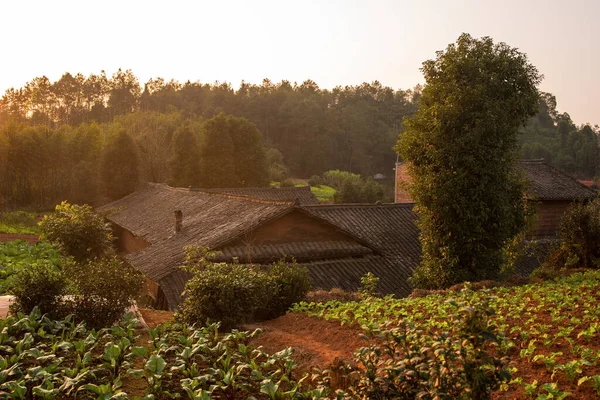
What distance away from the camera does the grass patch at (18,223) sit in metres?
35.4

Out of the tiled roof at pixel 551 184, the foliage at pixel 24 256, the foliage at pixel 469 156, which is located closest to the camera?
the foliage at pixel 469 156

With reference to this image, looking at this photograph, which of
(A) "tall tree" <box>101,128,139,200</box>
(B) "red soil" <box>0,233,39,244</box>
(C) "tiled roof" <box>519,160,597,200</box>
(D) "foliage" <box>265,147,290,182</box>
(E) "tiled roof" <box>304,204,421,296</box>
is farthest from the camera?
(D) "foliage" <box>265,147,290,182</box>

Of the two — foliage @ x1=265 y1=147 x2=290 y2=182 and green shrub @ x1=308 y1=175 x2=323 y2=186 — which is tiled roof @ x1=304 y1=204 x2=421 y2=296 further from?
green shrub @ x1=308 y1=175 x2=323 y2=186

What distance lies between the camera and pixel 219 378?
22.3 feet

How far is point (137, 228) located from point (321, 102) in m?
79.2

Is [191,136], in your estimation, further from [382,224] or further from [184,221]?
[382,224]

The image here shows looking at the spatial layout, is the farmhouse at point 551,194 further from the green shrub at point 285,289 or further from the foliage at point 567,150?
the foliage at point 567,150

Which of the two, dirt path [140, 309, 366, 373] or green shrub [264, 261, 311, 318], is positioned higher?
green shrub [264, 261, 311, 318]

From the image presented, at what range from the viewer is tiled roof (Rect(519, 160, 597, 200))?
2995 cm

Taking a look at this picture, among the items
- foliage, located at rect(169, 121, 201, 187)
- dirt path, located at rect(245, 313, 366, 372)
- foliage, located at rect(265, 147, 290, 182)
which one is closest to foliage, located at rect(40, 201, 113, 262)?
dirt path, located at rect(245, 313, 366, 372)

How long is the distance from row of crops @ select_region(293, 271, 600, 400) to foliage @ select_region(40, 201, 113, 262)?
1461 cm

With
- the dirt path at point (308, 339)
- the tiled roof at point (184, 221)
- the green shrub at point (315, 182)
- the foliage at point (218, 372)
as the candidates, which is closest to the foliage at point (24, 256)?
→ the tiled roof at point (184, 221)

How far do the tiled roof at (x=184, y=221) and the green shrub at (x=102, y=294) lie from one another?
5757mm

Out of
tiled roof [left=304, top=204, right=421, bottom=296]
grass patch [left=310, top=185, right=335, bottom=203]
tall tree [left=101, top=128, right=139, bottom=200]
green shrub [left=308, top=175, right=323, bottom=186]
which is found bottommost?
tiled roof [left=304, top=204, right=421, bottom=296]
